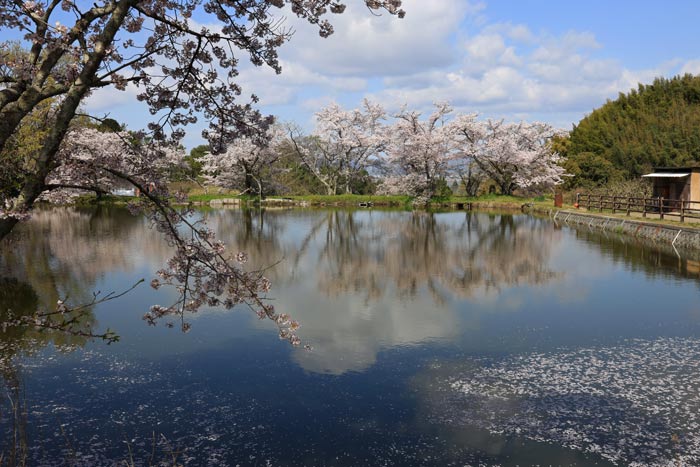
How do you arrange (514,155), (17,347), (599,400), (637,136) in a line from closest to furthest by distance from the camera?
(599,400)
(17,347)
(514,155)
(637,136)

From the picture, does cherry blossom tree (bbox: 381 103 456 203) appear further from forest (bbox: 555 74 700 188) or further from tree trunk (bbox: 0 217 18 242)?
tree trunk (bbox: 0 217 18 242)

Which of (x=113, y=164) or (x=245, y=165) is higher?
(x=245, y=165)

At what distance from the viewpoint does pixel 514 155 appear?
4125 centimetres

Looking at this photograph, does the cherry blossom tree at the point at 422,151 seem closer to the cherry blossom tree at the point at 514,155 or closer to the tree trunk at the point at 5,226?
the cherry blossom tree at the point at 514,155

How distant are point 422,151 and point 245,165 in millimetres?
14017

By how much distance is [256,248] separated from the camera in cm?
1811

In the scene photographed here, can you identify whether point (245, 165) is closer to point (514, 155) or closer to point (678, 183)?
point (514, 155)

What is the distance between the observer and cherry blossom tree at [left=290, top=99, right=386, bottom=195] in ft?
154

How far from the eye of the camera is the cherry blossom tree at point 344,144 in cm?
4700

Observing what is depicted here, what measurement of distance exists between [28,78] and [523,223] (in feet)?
89.0

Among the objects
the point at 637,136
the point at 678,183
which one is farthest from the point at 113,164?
the point at 637,136

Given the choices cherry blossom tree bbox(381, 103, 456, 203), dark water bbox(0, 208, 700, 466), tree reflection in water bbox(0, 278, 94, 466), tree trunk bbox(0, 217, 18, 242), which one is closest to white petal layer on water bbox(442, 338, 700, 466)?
dark water bbox(0, 208, 700, 466)

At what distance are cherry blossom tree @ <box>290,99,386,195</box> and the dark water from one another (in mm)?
33320

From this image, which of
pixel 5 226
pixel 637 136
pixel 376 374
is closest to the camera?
pixel 5 226
